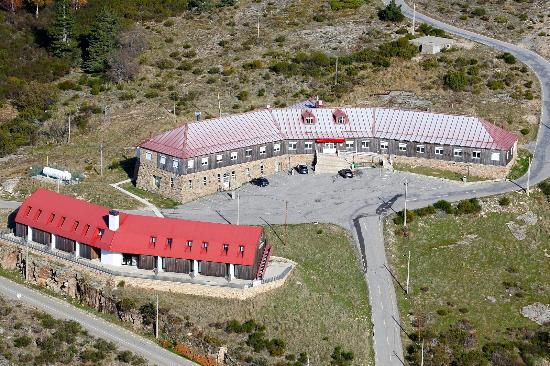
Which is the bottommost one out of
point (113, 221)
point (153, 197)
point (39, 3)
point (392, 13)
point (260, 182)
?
point (153, 197)

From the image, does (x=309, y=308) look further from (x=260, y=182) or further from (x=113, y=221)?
(x=260, y=182)

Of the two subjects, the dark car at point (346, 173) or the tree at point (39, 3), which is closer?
the dark car at point (346, 173)

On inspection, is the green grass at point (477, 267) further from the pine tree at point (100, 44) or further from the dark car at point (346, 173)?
the pine tree at point (100, 44)

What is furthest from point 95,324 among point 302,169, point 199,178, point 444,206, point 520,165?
point 520,165

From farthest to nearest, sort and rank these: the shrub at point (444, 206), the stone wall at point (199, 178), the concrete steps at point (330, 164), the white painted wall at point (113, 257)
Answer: the concrete steps at point (330, 164) < the stone wall at point (199, 178) < the shrub at point (444, 206) < the white painted wall at point (113, 257)

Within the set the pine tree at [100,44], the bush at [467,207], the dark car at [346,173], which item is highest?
the pine tree at [100,44]

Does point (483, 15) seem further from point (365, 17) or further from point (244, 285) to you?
point (244, 285)

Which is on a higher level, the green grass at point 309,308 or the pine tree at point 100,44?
the pine tree at point 100,44

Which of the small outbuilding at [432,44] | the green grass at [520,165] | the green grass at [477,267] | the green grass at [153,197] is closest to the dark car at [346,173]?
the green grass at [477,267]
